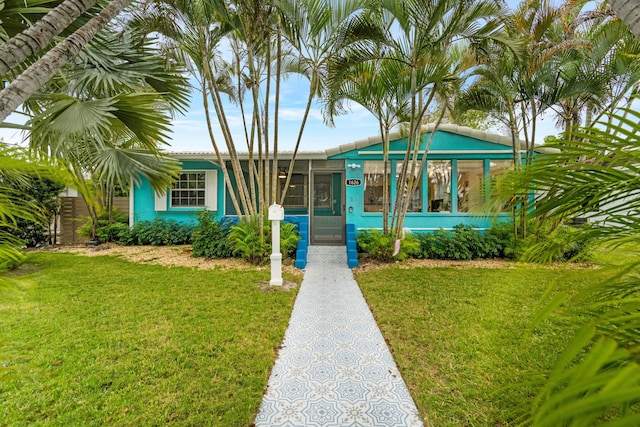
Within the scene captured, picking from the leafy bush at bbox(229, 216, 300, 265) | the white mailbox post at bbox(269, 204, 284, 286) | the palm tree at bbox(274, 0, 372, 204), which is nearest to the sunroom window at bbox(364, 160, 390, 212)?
the leafy bush at bbox(229, 216, 300, 265)

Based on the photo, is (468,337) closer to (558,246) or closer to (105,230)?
(558,246)

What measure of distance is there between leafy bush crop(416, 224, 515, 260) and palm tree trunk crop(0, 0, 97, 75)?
301 inches

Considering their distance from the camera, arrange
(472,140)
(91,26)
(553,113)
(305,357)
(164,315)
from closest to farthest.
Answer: (91,26)
(305,357)
(164,315)
(553,113)
(472,140)

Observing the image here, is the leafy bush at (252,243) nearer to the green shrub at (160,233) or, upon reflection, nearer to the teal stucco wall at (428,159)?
the teal stucco wall at (428,159)

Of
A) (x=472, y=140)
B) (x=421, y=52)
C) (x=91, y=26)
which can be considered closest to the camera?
(x=91, y=26)

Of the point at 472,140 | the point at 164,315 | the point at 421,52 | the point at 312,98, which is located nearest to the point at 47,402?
the point at 164,315

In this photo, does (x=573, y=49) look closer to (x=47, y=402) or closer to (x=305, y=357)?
(x=305, y=357)

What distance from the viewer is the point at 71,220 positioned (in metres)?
10.1

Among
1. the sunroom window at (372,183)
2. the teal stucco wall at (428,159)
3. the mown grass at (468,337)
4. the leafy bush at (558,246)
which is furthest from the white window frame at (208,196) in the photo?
the leafy bush at (558,246)

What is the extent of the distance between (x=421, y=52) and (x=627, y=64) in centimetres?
465

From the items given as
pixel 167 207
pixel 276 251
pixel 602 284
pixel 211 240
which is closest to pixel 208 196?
pixel 167 207

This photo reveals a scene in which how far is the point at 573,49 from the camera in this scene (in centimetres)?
678

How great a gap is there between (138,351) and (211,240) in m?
5.06

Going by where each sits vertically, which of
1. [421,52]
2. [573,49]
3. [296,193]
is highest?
[573,49]
